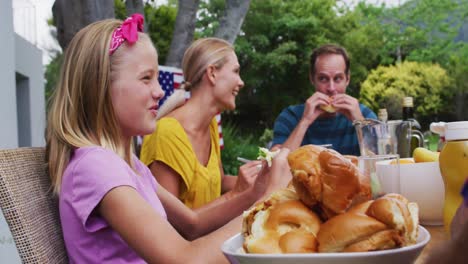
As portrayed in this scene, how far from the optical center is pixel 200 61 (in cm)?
295

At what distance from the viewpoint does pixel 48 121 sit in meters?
1.54

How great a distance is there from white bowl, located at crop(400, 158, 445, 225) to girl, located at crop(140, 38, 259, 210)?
1.02 metres

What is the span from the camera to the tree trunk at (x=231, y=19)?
Answer: 7.97 m

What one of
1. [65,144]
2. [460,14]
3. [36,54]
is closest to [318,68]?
[65,144]

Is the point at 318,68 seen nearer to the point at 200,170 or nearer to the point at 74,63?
the point at 200,170

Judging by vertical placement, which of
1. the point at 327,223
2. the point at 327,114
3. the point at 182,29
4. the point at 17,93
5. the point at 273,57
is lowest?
the point at 273,57

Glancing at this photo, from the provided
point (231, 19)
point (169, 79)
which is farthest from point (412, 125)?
point (231, 19)

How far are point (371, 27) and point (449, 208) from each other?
30.9m

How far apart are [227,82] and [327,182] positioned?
6.95ft

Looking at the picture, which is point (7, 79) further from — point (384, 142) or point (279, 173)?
point (279, 173)

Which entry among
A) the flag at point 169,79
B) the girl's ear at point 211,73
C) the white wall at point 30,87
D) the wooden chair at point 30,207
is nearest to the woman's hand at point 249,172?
the wooden chair at point 30,207

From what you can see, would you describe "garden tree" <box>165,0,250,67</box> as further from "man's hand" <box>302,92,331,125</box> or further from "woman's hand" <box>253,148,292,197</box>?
"woman's hand" <box>253,148,292,197</box>

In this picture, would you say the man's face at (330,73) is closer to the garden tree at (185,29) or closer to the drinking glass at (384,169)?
the drinking glass at (384,169)

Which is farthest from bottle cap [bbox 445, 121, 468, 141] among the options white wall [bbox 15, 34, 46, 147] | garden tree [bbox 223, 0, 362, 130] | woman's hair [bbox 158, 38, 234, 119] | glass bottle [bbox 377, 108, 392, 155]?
garden tree [bbox 223, 0, 362, 130]
